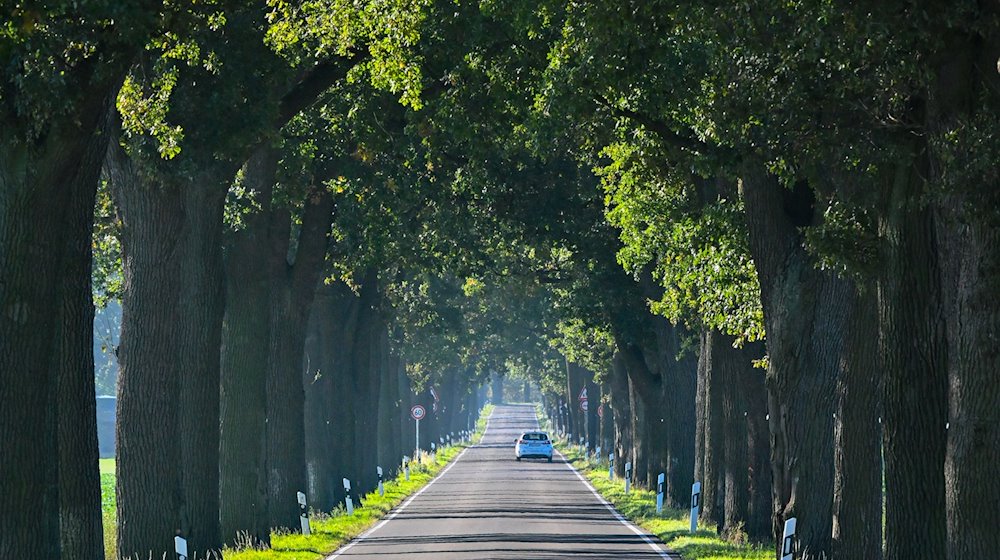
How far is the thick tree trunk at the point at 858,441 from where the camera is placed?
21.0m

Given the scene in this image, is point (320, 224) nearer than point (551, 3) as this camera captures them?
No

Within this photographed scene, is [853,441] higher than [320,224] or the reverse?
the reverse

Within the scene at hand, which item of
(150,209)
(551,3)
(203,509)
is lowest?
(203,509)

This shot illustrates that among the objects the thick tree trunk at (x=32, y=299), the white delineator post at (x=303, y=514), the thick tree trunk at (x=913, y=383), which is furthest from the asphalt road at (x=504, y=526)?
the thick tree trunk at (x=32, y=299)

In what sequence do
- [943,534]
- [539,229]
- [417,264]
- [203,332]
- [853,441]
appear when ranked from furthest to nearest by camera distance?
[417,264], [539,229], [203,332], [853,441], [943,534]

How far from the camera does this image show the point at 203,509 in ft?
78.2

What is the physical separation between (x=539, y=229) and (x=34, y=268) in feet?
70.3

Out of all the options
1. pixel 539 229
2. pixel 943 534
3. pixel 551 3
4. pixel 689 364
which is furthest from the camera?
pixel 689 364

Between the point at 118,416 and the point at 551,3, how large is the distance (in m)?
7.73

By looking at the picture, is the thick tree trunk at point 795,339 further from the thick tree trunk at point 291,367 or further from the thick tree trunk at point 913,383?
the thick tree trunk at point 291,367

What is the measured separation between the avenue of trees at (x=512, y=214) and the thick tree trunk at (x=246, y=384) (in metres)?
0.06

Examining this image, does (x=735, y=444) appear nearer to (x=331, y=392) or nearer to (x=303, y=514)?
A: (x=303, y=514)

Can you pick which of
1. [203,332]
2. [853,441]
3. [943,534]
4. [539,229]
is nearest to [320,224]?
[539,229]

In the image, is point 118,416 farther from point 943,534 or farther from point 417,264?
point 417,264
